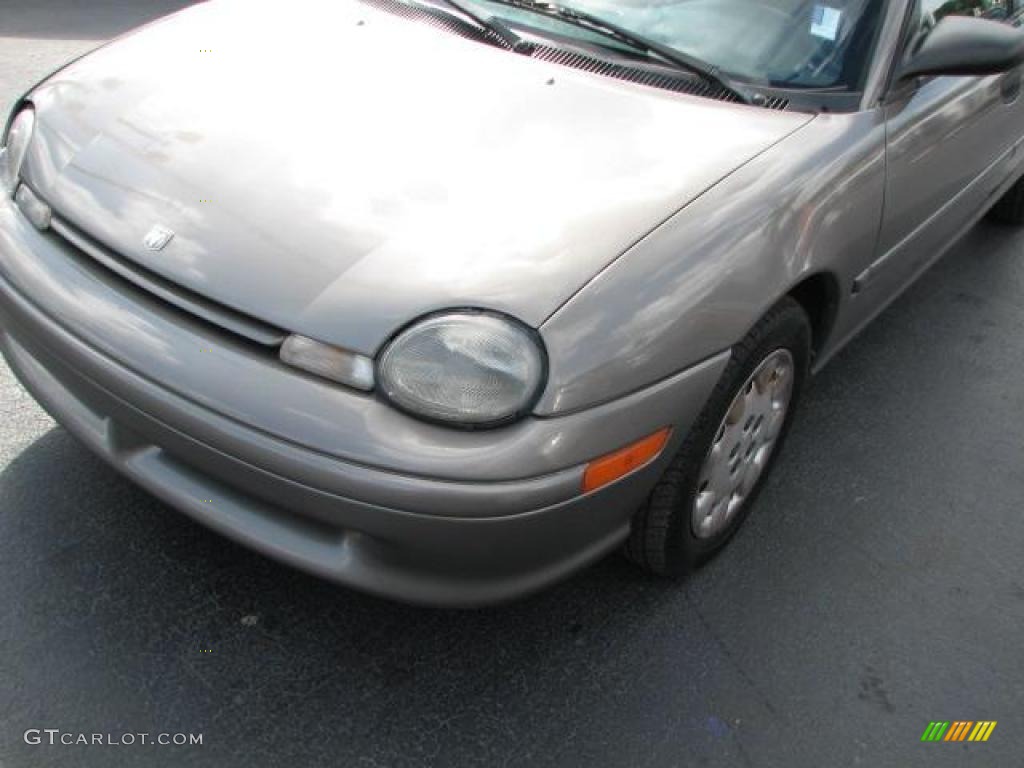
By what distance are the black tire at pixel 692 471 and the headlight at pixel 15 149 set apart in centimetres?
165

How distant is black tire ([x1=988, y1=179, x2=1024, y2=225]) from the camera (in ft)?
15.3

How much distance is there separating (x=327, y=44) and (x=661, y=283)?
1168 mm

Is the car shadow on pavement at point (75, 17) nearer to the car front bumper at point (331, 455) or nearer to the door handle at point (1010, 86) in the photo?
the car front bumper at point (331, 455)

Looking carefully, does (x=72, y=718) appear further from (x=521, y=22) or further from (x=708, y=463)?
(x=521, y=22)

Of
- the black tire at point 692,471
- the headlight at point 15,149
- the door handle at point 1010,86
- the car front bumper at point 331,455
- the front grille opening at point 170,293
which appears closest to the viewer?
the car front bumper at point 331,455

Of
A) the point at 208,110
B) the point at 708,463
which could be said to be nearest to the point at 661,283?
the point at 708,463

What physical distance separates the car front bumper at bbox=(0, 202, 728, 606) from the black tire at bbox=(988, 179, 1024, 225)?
3.42m

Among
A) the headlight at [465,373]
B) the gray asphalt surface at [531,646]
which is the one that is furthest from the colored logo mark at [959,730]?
the headlight at [465,373]

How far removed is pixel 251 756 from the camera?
1.88 metres

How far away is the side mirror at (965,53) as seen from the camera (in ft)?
7.90

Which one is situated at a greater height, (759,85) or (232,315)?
(759,85)

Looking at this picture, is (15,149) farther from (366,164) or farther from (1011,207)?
(1011,207)

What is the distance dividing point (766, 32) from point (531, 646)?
162 centimetres

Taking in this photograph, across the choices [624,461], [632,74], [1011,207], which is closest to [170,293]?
[624,461]
